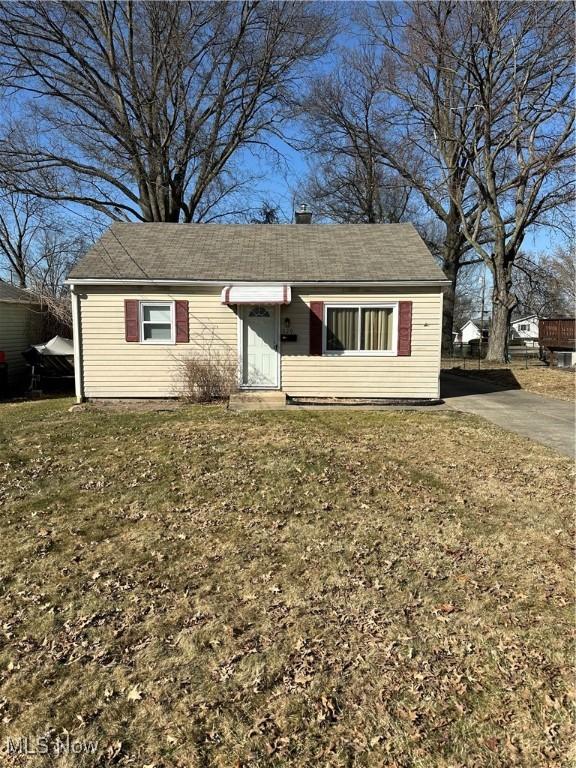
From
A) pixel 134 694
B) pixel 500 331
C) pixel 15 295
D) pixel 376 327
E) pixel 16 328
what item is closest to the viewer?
pixel 134 694

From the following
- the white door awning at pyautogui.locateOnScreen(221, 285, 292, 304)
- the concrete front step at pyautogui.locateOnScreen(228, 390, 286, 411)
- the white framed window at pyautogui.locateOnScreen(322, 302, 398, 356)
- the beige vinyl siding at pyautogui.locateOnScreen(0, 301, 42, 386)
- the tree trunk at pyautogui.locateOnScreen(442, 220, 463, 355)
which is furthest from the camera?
the tree trunk at pyautogui.locateOnScreen(442, 220, 463, 355)

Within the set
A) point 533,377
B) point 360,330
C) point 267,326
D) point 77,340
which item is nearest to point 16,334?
point 77,340

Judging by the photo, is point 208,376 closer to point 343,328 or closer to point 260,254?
point 343,328

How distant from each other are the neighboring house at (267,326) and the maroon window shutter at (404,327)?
22 mm

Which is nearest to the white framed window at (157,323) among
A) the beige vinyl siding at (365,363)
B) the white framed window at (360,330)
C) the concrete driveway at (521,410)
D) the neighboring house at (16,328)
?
the beige vinyl siding at (365,363)

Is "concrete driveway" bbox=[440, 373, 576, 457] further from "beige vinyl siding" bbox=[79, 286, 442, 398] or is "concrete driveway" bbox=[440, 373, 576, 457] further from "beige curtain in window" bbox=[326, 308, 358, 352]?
"beige curtain in window" bbox=[326, 308, 358, 352]

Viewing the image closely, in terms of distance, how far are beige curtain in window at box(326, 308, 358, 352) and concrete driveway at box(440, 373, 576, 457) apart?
264 centimetres

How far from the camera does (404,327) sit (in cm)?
1067

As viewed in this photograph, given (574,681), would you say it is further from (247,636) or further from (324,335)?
(324,335)

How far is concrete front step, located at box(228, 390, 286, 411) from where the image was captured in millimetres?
9891

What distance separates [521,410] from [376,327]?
349 centimetres

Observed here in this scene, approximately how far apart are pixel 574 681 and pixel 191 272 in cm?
1000

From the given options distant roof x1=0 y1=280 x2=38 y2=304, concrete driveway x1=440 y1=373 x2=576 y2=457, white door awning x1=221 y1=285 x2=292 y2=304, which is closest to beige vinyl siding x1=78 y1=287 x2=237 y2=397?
white door awning x1=221 y1=285 x2=292 y2=304

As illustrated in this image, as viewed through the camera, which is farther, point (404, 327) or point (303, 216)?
point (303, 216)
